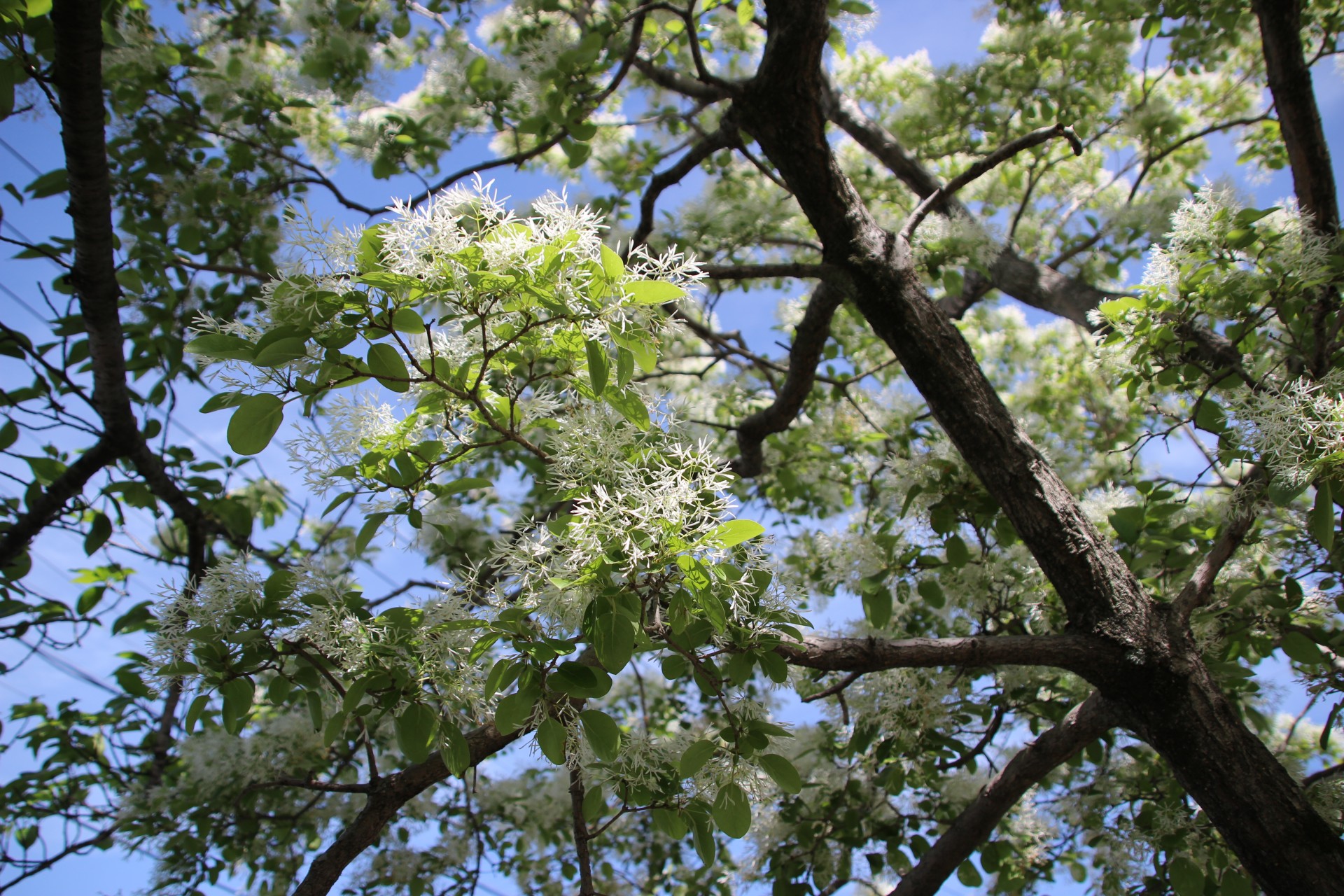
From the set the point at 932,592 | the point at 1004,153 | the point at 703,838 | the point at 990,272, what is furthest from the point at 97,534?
the point at 990,272

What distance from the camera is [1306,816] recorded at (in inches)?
59.1

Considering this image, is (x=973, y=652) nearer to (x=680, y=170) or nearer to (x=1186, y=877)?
(x=1186, y=877)

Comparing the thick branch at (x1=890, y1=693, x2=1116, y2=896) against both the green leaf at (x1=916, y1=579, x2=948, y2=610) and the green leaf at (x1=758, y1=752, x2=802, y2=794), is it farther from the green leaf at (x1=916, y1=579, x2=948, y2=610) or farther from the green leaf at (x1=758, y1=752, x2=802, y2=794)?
the green leaf at (x1=758, y1=752, x2=802, y2=794)

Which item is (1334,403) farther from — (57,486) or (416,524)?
(57,486)

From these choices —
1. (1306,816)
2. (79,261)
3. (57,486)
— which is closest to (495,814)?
(57,486)

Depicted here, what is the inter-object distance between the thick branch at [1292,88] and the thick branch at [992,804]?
162 centimetres

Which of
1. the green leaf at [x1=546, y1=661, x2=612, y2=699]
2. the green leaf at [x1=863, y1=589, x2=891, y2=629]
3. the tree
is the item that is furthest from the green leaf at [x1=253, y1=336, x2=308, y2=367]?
the green leaf at [x1=863, y1=589, x2=891, y2=629]

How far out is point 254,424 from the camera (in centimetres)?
102

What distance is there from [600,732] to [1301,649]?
68.4 inches

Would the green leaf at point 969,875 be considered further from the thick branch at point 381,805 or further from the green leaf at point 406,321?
the green leaf at point 406,321

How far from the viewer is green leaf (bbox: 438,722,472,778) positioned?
1.18m

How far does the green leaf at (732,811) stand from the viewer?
1230 mm

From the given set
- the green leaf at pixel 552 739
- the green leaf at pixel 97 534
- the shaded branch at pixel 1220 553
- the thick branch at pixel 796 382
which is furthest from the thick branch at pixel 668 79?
the green leaf at pixel 552 739

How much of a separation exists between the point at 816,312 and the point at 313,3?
295 cm
